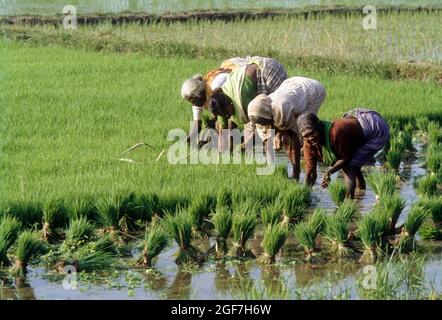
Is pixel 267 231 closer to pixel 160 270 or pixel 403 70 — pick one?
pixel 160 270

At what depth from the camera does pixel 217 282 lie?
18.0ft

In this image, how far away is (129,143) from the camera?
27.6 feet

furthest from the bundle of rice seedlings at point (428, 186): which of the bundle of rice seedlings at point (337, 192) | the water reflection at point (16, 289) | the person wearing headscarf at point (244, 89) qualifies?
the water reflection at point (16, 289)

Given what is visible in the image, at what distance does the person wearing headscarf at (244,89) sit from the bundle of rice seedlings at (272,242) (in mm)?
2144

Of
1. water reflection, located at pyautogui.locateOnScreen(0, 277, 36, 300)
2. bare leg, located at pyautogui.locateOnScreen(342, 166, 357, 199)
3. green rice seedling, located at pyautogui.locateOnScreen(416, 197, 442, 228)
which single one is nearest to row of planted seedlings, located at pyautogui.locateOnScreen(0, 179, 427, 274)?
water reflection, located at pyautogui.locateOnScreen(0, 277, 36, 300)

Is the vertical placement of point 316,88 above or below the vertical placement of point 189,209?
above

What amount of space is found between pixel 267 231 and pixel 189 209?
2.43 feet

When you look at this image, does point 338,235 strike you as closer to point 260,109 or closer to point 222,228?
point 222,228

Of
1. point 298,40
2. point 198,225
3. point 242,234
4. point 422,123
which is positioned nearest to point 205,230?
point 198,225

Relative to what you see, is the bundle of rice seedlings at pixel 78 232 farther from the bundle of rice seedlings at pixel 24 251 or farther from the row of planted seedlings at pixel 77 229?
the bundle of rice seedlings at pixel 24 251

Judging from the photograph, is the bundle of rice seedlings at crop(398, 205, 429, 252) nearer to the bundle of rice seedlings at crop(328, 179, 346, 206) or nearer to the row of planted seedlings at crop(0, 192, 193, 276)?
the bundle of rice seedlings at crop(328, 179, 346, 206)

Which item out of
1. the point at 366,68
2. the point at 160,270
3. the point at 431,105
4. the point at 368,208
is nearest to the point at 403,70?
the point at 366,68

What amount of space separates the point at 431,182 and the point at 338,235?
1.49m

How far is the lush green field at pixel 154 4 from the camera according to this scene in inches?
638
